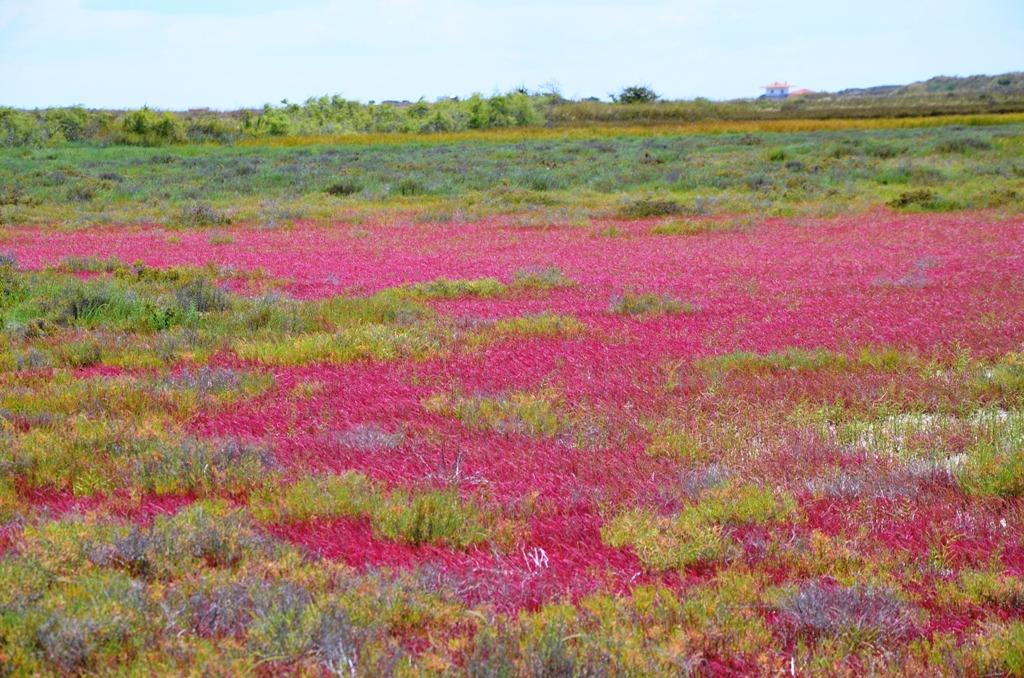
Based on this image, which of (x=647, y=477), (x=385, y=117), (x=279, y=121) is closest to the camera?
(x=647, y=477)

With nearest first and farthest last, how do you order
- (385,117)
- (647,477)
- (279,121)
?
(647,477) → (279,121) → (385,117)

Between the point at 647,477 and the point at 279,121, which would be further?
the point at 279,121

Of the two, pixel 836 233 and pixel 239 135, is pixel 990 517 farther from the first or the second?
pixel 239 135

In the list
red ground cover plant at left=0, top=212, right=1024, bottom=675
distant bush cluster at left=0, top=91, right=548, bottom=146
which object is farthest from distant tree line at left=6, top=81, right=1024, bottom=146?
red ground cover plant at left=0, top=212, right=1024, bottom=675

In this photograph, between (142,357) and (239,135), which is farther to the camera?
(239,135)

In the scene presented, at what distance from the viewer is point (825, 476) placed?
609 centimetres

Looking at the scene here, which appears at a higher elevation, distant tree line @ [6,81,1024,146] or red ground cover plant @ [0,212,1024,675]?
distant tree line @ [6,81,1024,146]

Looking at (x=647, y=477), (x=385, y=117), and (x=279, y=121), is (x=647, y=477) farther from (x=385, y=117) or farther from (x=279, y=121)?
(x=385, y=117)

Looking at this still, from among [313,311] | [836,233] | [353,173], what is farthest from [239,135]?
[313,311]

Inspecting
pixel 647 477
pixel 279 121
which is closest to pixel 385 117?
pixel 279 121

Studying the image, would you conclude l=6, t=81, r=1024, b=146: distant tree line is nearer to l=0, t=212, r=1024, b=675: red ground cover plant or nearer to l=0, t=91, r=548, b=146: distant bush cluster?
l=0, t=91, r=548, b=146: distant bush cluster

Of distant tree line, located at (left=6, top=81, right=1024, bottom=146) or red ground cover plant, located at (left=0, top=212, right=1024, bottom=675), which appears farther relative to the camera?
distant tree line, located at (left=6, top=81, right=1024, bottom=146)

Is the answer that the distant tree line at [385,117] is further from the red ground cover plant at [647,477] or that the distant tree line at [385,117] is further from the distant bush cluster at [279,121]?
the red ground cover plant at [647,477]

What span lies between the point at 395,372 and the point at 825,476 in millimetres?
4537
